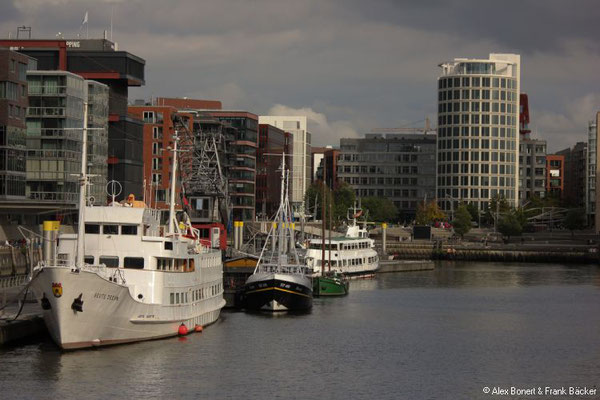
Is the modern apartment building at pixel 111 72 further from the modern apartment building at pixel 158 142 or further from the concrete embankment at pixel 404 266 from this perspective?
the concrete embankment at pixel 404 266

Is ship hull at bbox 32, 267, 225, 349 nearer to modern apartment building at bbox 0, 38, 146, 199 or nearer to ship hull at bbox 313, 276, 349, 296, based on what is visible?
ship hull at bbox 313, 276, 349, 296

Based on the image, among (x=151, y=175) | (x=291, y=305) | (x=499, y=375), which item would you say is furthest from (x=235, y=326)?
(x=151, y=175)

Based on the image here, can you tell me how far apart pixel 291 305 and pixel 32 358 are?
3332cm

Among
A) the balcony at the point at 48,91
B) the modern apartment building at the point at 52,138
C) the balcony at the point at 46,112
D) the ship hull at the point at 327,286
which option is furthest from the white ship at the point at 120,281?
Result: the balcony at the point at 48,91

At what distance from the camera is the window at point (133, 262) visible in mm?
69312

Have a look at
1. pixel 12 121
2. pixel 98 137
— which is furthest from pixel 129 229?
pixel 98 137

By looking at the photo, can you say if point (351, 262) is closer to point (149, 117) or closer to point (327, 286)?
point (327, 286)

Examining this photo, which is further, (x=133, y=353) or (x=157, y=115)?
(x=157, y=115)

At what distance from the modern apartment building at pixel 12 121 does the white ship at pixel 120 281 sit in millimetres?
36521

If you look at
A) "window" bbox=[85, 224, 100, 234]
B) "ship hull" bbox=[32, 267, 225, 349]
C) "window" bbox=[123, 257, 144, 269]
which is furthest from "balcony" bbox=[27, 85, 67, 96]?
"ship hull" bbox=[32, 267, 225, 349]

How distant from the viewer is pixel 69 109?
126 meters

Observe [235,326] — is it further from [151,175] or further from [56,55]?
[151,175]

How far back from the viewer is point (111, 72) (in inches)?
5595

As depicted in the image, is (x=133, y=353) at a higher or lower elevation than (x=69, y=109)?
lower
